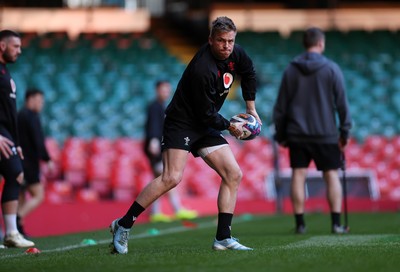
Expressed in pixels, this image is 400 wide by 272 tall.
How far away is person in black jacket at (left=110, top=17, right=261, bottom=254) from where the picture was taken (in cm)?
706

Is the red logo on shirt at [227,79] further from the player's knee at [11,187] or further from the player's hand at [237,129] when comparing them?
the player's knee at [11,187]

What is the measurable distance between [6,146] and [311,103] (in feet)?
11.1

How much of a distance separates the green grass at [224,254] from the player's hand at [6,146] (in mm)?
906

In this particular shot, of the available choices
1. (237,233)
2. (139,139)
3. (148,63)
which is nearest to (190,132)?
(237,233)

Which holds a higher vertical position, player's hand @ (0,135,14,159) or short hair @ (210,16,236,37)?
short hair @ (210,16,236,37)

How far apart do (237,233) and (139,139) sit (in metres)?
9.37

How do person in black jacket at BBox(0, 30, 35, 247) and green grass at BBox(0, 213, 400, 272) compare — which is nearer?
green grass at BBox(0, 213, 400, 272)

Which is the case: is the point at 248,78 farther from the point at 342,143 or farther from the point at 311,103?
the point at 342,143

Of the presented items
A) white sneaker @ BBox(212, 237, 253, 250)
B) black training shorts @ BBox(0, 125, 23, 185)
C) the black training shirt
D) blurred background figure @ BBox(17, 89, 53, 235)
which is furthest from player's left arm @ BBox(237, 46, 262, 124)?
blurred background figure @ BBox(17, 89, 53, 235)

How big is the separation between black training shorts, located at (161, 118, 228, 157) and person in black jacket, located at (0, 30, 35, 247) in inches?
85.0

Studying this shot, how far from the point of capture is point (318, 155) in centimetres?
1005

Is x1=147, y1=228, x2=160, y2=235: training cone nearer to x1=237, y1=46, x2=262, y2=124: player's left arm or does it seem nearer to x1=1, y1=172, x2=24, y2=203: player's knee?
x1=1, y1=172, x2=24, y2=203: player's knee

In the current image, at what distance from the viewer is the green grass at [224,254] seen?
5.92 metres

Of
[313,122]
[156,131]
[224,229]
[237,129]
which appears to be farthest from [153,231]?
[237,129]
